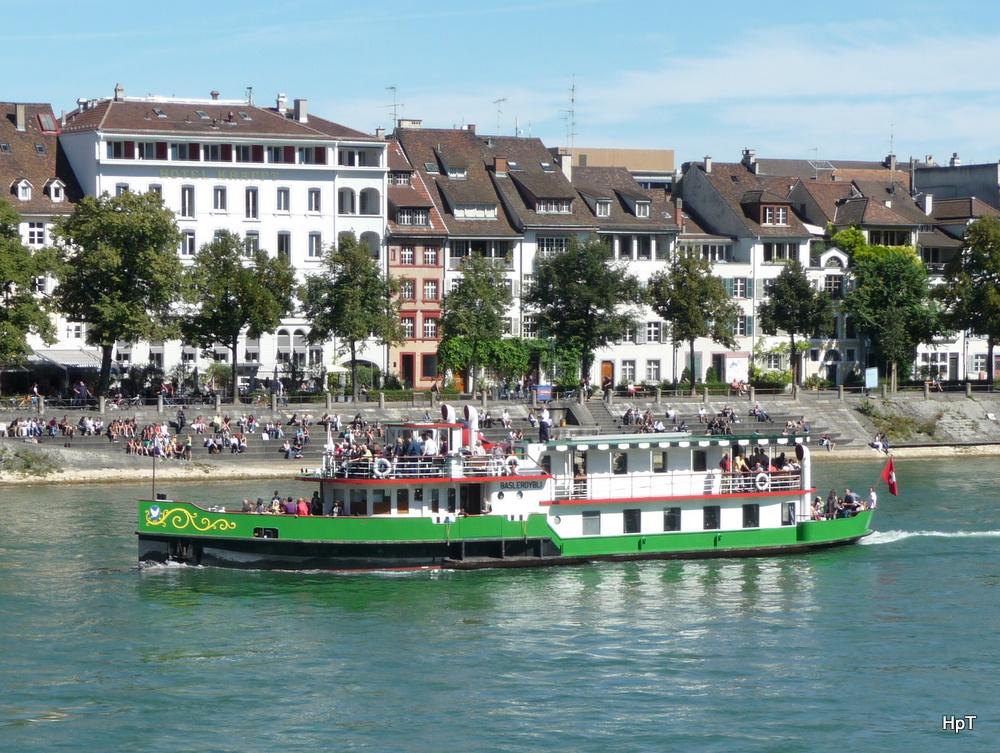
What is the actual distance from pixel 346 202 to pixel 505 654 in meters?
55.5

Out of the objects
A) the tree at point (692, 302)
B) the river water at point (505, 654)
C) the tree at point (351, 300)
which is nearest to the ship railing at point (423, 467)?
the river water at point (505, 654)

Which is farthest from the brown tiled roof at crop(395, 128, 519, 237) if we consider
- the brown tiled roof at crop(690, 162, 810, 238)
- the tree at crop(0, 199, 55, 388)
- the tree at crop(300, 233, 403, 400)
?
the tree at crop(0, 199, 55, 388)

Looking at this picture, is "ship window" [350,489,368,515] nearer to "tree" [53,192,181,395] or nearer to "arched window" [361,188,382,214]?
"tree" [53,192,181,395]

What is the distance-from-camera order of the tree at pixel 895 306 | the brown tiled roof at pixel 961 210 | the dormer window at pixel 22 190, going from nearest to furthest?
the dormer window at pixel 22 190
the tree at pixel 895 306
the brown tiled roof at pixel 961 210

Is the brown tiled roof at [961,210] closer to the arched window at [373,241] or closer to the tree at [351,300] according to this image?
the arched window at [373,241]

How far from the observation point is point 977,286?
9931 centimetres

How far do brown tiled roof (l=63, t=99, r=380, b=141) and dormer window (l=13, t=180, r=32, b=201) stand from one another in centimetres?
412

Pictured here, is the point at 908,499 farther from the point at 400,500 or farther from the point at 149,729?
the point at 149,729

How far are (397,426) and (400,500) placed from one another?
302 centimetres

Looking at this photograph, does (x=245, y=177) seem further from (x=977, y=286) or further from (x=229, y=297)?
(x=977, y=286)

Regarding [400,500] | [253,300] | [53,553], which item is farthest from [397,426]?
[253,300]

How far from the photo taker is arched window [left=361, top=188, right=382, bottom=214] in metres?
93.3

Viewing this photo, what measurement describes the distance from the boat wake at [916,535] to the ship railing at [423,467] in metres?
12.5

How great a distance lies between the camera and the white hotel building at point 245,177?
87438mm
